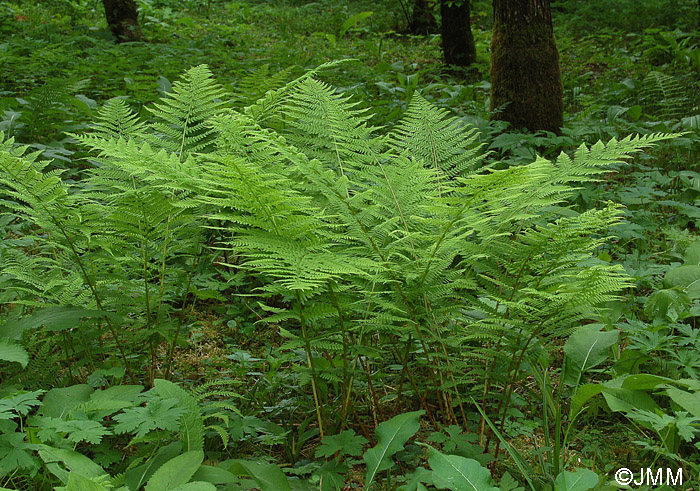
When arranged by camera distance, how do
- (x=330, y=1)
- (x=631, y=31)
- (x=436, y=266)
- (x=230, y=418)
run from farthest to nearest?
(x=330, y=1) < (x=631, y=31) < (x=230, y=418) < (x=436, y=266)

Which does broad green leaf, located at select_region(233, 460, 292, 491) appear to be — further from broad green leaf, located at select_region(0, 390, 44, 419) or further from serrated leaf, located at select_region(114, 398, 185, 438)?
broad green leaf, located at select_region(0, 390, 44, 419)

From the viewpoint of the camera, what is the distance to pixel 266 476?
137cm

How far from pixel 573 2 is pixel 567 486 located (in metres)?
12.2

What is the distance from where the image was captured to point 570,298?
1.39m

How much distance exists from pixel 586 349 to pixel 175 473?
4.58ft

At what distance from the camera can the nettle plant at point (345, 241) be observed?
1.40m

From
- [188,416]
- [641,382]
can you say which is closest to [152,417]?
[188,416]

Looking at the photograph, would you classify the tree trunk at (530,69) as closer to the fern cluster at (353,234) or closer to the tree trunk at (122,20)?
the fern cluster at (353,234)

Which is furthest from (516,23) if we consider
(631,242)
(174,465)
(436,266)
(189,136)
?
(174,465)

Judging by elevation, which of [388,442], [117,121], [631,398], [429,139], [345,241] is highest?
[117,121]

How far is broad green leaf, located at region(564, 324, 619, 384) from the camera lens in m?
1.88

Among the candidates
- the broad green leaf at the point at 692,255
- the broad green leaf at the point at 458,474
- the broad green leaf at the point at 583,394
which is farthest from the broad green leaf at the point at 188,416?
the broad green leaf at the point at 692,255

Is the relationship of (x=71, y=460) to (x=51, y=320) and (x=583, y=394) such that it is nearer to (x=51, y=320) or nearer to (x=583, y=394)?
(x=51, y=320)

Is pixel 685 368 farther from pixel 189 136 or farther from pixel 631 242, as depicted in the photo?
pixel 189 136
